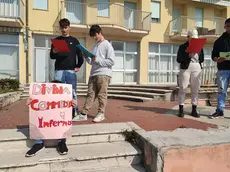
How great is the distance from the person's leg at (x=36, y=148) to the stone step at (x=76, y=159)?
0.05 meters

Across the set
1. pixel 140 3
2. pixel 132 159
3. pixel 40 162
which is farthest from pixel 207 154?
pixel 140 3

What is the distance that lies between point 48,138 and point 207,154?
220cm

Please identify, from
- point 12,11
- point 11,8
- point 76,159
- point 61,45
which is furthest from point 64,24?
point 11,8

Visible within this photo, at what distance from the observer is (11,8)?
12203 mm

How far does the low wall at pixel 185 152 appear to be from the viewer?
8.99 ft

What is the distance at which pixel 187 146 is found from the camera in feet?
9.32

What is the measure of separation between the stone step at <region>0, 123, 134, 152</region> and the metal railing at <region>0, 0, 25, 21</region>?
34.5 feet

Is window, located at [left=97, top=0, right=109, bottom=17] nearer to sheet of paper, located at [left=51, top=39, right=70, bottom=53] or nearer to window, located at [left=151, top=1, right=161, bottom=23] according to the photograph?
window, located at [left=151, top=1, right=161, bottom=23]

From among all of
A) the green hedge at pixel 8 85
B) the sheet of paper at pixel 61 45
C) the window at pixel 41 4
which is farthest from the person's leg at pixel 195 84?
the window at pixel 41 4

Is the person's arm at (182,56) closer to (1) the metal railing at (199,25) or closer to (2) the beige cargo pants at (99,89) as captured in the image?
(2) the beige cargo pants at (99,89)

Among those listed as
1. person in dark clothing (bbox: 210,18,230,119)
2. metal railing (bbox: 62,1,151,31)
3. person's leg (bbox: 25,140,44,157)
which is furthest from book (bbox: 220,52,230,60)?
metal railing (bbox: 62,1,151,31)

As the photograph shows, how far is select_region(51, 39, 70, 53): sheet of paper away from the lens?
12.7 ft

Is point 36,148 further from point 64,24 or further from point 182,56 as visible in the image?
point 182,56

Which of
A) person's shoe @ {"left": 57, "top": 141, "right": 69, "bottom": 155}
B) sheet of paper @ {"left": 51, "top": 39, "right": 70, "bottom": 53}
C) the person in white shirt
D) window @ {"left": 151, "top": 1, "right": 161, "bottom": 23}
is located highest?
window @ {"left": 151, "top": 1, "right": 161, "bottom": 23}
